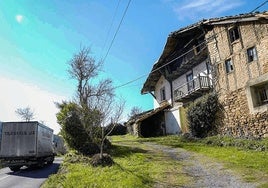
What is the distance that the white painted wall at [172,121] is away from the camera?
31.5m

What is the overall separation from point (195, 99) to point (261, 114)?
28.8 feet

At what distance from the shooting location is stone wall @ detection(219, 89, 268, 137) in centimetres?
1964

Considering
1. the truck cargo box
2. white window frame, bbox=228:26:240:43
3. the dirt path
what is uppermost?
white window frame, bbox=228:26:240:43

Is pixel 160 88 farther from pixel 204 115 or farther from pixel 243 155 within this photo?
pixel 243 155

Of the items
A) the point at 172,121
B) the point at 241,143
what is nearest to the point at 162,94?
the point at 172,121

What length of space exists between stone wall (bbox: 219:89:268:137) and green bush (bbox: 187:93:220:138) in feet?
2.86

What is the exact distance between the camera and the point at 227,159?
14.5 meters

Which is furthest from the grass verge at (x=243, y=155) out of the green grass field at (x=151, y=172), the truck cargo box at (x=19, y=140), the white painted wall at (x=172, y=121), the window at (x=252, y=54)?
the truck cargo box at (x=19, y=140)

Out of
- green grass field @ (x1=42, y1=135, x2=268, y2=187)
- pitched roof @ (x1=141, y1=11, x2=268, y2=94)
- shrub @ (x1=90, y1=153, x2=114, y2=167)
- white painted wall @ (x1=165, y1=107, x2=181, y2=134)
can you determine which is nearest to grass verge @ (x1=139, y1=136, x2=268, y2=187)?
green grass field @ (x1=42, y1=135, x2=268, y2=187)

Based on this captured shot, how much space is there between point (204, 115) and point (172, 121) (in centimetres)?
828

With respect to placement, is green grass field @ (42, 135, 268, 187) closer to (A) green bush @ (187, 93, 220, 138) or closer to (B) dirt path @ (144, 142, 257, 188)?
(B) dirt path @ (144, 142, 257, 188)

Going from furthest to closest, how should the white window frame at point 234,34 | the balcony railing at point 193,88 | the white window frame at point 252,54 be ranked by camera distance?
1. the balcony railing at point 193,88
2. the white window frame at point 234,34
3. the white window frame at point 252,54

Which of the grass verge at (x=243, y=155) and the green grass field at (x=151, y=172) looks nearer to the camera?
the green grass field at (x=151, y=172)

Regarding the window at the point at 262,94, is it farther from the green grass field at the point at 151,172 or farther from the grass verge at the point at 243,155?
the green grass field at the point at 151,172
